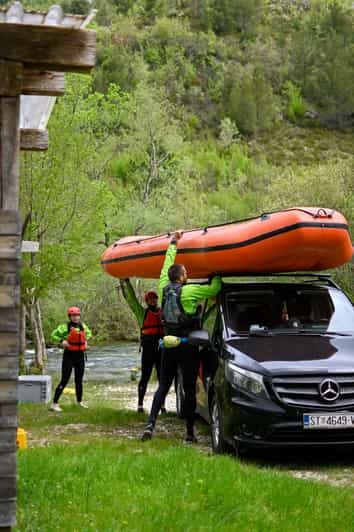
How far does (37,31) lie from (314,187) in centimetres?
3085

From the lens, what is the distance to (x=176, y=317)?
9836mm

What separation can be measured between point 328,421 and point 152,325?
16.1 feet

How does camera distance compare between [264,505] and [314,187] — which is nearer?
[264,505]

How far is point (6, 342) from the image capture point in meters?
5.16

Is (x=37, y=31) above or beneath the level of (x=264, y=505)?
above

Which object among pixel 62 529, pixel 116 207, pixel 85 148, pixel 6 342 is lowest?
pixel 116 207

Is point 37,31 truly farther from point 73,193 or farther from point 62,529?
point 73,193

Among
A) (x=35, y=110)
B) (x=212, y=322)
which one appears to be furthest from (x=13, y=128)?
(x=212, y=322)

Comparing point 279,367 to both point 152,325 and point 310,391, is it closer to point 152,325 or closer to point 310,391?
point 310,391

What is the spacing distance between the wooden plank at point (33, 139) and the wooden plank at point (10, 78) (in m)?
1.85

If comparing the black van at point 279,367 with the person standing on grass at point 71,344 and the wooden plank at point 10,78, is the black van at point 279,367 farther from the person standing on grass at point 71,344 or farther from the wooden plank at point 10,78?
the person standing on grass at point 71,344

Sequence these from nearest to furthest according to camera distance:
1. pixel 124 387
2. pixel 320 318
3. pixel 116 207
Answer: pixel 320 318
pixel 124 387
pixel 116 207

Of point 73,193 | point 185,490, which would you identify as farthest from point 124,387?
point 185,490

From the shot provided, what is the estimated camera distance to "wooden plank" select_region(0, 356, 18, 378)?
5.15 m
